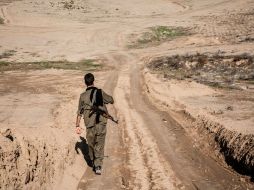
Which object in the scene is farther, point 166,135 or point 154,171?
point 166,135

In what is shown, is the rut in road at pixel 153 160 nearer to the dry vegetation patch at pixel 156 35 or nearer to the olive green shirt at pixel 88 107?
the olive green shirt at pixel 88 107

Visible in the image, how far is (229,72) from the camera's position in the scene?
20.8m

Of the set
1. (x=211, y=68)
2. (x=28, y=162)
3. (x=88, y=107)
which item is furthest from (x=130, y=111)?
(x=211, y=68)

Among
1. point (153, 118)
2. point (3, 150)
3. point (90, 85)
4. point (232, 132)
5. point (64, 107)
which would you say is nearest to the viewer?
point (3, 150)

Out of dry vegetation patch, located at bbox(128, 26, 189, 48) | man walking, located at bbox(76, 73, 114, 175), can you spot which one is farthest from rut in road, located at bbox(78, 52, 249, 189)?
dry vegetation patch, located at bbox(128, 26, 189, 48)

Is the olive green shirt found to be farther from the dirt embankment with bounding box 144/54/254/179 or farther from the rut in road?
the dirt embankment with bounding box 144/54/254/179

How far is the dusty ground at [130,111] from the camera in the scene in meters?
7.45

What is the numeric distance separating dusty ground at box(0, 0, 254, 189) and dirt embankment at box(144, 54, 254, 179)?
0.12ft

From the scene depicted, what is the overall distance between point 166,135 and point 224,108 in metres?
3.31

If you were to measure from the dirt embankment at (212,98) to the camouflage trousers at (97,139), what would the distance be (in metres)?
2.82

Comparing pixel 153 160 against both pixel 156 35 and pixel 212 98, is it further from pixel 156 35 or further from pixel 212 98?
pixel 156 35

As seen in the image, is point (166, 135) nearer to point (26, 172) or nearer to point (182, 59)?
point (26, 172)

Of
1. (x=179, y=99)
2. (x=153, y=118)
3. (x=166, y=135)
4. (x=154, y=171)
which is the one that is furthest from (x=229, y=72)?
(x=154, y=171)

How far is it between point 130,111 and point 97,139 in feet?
19.7
